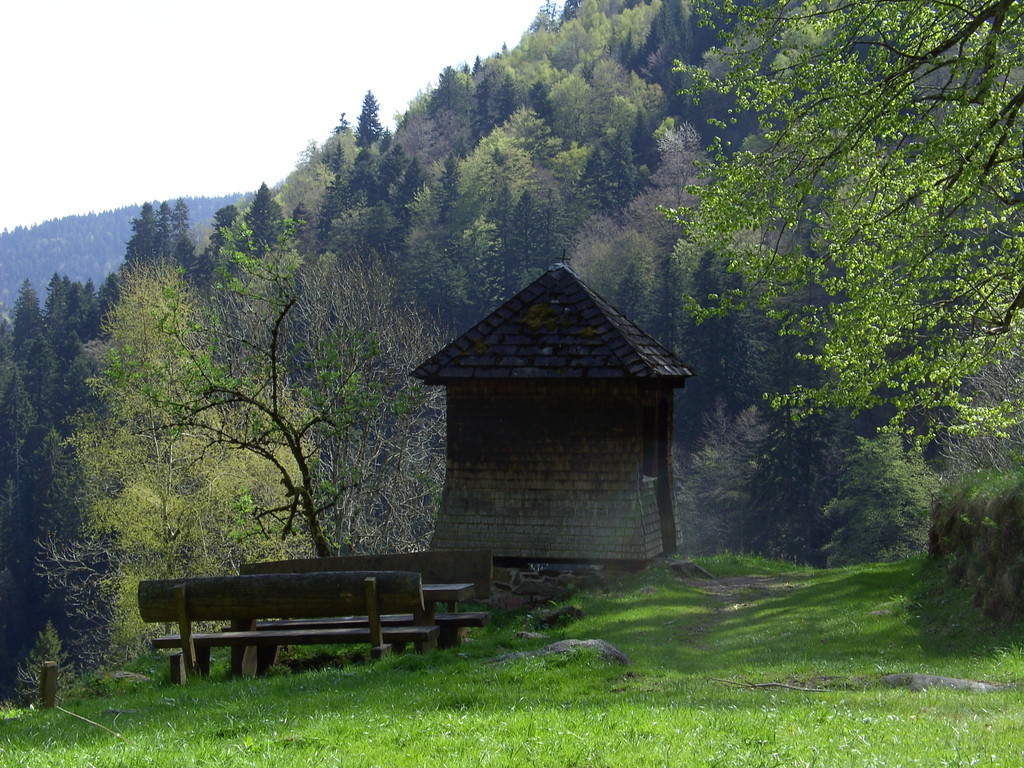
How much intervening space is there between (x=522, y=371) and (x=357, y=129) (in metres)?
117

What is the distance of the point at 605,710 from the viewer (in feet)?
25.8

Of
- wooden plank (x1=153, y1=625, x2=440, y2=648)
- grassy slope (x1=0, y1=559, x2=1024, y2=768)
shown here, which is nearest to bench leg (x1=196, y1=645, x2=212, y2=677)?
wooden plank (x1=153, y1=625, x2=440, y2=648)

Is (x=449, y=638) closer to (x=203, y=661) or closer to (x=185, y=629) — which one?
(x=203, y=661)

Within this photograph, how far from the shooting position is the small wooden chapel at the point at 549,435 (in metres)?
17.1

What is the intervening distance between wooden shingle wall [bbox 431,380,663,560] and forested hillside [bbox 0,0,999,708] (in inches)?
71.1

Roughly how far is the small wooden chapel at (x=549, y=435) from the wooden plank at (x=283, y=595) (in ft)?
22.8

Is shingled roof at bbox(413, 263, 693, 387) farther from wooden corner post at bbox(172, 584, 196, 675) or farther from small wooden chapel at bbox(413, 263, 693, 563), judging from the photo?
wooden corner post at bbox(172, 584, 196, 675)

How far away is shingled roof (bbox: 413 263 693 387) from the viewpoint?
17.0 metres

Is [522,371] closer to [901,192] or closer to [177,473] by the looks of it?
[901,192]

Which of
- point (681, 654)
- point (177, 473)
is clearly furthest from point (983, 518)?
point (177, 473)

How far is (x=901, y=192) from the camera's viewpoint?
17.2 m

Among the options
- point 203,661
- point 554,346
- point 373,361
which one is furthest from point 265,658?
point 373,361

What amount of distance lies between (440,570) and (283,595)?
2325 mm

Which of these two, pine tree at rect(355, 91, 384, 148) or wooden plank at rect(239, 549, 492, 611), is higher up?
pine tree at rect(355, 91, 384, 148)
